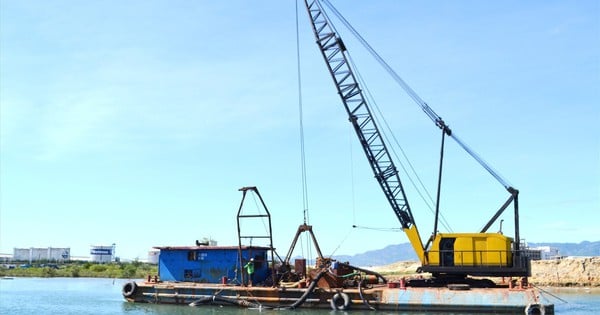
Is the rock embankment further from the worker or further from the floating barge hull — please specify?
the floating barge hull

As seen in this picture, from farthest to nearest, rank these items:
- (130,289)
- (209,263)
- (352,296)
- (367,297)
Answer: (130,289) < (209,263) < (352,296) < (367,297)

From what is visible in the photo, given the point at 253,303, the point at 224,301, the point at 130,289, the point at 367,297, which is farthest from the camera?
the point at 130,289

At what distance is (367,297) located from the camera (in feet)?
95.2

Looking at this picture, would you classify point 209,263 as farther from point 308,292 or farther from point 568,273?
point 568,273

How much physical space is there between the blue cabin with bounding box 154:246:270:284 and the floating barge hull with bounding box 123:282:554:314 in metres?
0.75

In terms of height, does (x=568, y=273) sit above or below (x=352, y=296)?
below

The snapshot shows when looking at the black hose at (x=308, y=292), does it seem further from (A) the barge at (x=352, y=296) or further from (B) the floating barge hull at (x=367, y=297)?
(B) the floating barge hull at (x=367, y=297)

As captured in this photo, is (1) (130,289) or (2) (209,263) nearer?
(2) (209,263)

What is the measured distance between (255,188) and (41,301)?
1680 centimetres

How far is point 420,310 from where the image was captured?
28281mm

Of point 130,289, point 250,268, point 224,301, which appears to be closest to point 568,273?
point 250,268

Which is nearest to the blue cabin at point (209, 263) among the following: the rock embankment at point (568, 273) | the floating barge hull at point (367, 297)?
the floating barge hull at point (367, 297)

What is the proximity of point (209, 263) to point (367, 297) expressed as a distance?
918cm

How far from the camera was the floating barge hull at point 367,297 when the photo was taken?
2720 cm
